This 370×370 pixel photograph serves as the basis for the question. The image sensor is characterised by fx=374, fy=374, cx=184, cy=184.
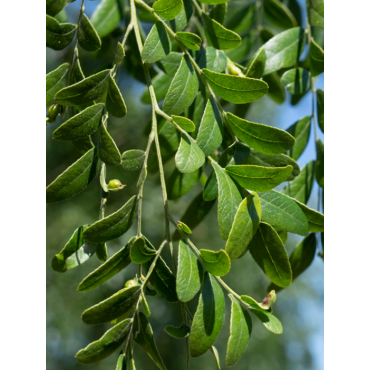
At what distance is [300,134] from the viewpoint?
2.04ft

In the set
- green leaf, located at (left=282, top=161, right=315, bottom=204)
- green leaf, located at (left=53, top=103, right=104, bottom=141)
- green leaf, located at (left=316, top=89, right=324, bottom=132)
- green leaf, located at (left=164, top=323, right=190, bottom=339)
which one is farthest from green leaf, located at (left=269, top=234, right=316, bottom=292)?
green leaf, located at (left=53, top=103, right=104, bottom=141)

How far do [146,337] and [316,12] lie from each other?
1.77 ft

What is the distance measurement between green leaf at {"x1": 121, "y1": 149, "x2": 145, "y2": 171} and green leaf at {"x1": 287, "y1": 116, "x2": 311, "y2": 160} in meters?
0.31

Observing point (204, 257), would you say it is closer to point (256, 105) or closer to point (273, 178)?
point (273, 178)

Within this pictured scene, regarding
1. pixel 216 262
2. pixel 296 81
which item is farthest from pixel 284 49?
pixel 216 262

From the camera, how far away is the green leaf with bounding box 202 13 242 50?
1.45 feet

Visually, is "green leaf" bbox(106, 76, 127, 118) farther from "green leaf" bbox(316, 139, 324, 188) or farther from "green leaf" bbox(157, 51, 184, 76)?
"green leaf" bbox(316, 139, 324, 188)

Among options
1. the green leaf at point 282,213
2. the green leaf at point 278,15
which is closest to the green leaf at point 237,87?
the green leaf at point 282,213

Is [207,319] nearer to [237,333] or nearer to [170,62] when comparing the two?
[237,333]

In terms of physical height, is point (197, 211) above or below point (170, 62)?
below

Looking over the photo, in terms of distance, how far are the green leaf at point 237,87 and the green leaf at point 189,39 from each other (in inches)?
1.5

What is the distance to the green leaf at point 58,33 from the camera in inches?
17.9
